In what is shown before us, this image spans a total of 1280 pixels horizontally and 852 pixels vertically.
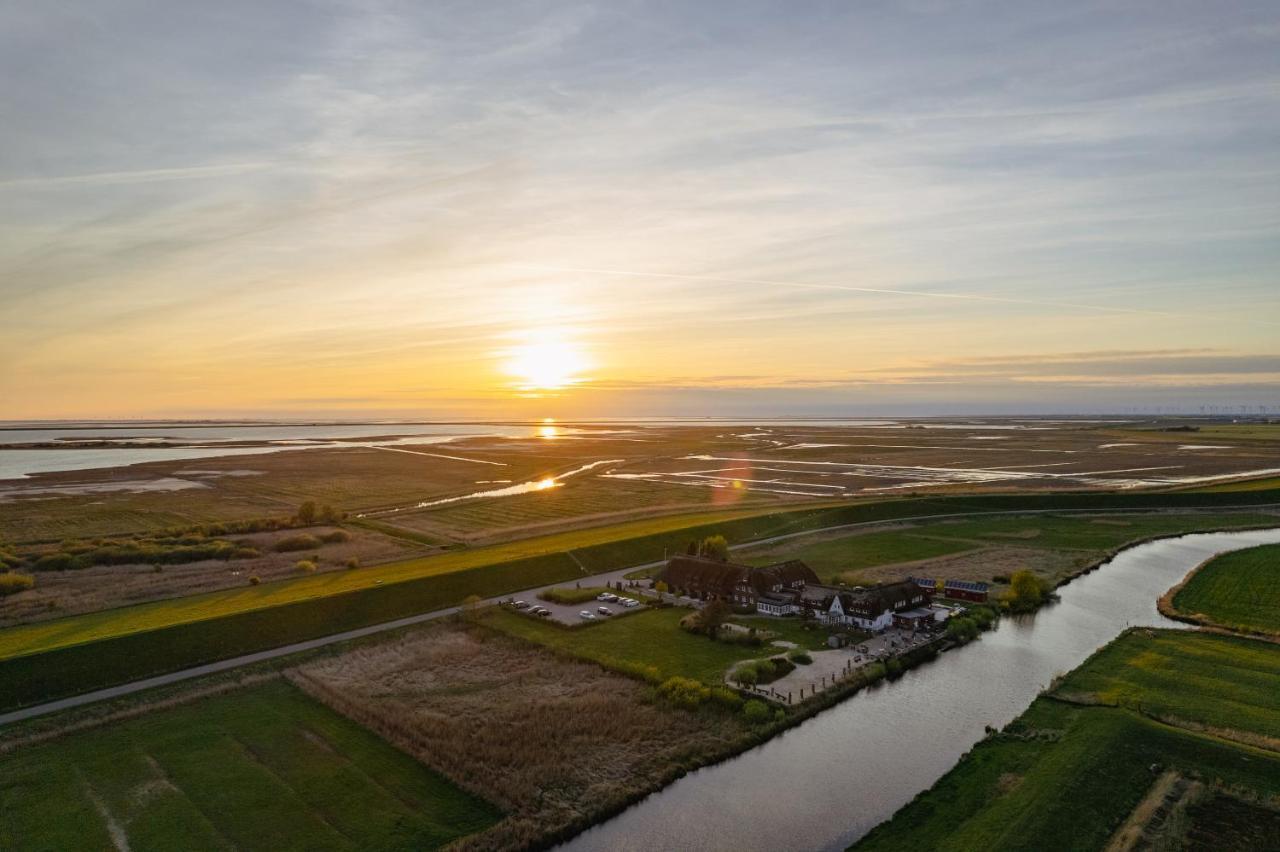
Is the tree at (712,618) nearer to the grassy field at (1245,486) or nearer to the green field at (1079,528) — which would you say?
the green field at (1079,528)

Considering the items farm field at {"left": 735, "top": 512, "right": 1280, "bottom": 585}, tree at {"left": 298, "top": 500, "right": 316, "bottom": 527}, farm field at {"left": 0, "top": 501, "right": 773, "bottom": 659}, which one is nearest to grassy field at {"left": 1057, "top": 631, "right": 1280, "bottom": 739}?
farm field at {"left": 735, "top": 512, "right": 1280, "bottom": 585}

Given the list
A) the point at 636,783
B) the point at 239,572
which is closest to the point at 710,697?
the point at 636,783

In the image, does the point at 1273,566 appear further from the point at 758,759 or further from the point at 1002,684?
the point at 758,759

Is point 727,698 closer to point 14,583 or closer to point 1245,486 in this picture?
point 14,583

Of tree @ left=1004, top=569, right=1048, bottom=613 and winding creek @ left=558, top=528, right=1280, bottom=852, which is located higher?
tree @ left=1004, top=569, right=1048, bottom=613

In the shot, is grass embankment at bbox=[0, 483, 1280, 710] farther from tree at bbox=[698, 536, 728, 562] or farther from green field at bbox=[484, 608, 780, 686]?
green field at bbox=[484, 608, 780, 686]

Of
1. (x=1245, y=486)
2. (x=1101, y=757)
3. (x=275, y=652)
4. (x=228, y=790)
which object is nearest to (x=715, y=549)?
(x=275, y=652)
